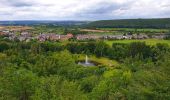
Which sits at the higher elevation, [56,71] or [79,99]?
[79,99]

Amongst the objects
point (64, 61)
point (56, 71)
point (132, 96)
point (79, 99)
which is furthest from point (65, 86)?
point (64, 61)

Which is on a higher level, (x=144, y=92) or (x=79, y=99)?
(x=144, y=92)

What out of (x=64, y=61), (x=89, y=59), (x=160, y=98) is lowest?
(x=89, y=59)

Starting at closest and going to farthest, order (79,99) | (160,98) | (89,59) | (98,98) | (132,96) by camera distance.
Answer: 1. (160,98)
2. (132,96)
3. (79,99)
4. (98,98)
5. (89,59)

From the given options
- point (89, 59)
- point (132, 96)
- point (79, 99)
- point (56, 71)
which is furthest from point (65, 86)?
point (89, 59)

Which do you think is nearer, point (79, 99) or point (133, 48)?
point (79, 99)

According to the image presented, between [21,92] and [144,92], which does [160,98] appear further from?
[21,92]

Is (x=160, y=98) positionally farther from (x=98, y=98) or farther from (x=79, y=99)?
(x=98, y=98)

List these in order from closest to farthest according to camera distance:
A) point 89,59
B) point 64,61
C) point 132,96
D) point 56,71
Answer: point 132,96
point 56,71
point 64,61
point 89,59

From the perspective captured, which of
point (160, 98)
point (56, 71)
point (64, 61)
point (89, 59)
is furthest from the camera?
point (89, 59)
